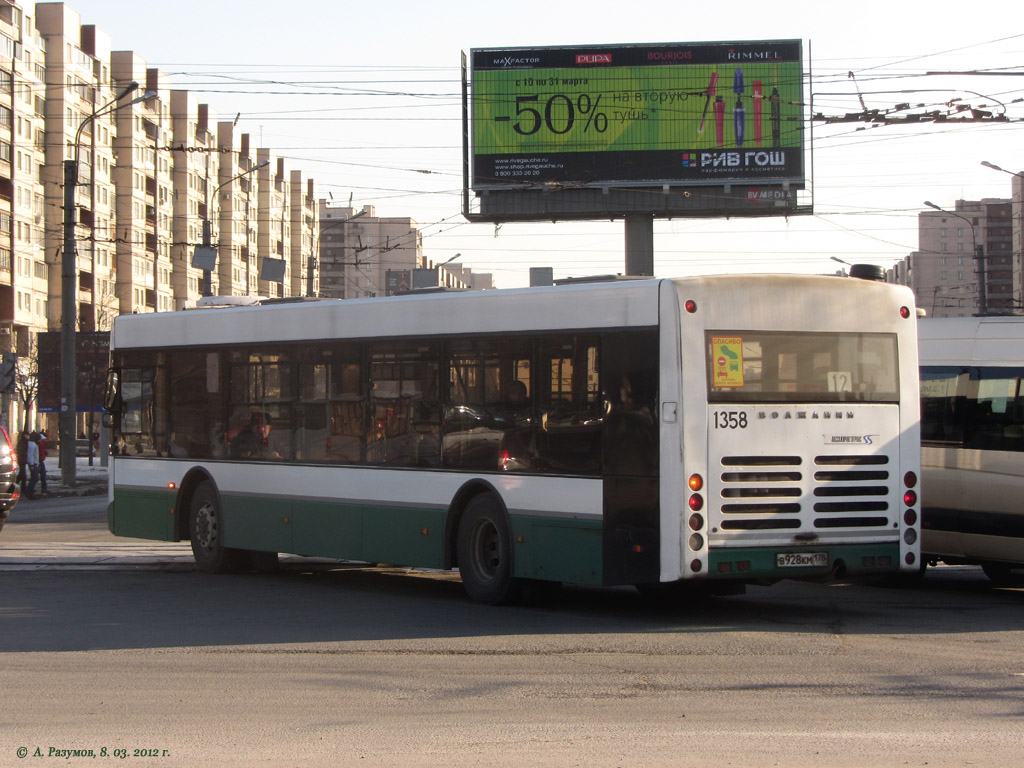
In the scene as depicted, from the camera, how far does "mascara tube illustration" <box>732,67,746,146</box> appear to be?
45.8 meters

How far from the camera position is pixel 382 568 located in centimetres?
1638

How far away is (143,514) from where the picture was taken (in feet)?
52.8

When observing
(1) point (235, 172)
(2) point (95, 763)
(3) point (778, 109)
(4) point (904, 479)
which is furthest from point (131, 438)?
(1) point (235, 172)

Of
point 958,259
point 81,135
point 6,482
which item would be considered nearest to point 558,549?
point 6,482

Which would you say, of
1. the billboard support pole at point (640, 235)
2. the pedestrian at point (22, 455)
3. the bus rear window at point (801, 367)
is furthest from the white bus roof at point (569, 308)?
the billboard support pole at point (640, 235)

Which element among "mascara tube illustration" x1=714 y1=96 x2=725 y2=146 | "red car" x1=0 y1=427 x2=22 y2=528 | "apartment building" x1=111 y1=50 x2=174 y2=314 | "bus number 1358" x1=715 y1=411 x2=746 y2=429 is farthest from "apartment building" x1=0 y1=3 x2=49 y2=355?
"bus number 1358" x1=715 y1=411 x2=746 y2=429

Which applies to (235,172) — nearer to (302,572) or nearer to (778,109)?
(778,109)

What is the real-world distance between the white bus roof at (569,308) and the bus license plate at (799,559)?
1.73m

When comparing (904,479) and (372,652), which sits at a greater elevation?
(904,479)

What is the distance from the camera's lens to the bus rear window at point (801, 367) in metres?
10.9

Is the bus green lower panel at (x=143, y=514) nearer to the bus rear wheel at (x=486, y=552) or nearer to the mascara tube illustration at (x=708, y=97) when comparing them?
the bus rear wheel at (x=486, y=552)

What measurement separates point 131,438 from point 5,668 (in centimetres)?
741

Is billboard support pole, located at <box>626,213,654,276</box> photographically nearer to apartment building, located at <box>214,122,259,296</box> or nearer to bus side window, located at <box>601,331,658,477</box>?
bus side window, located at <box>601,331,658,477</box>

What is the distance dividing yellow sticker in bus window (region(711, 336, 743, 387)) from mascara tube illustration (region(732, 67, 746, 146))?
36.0 metres
